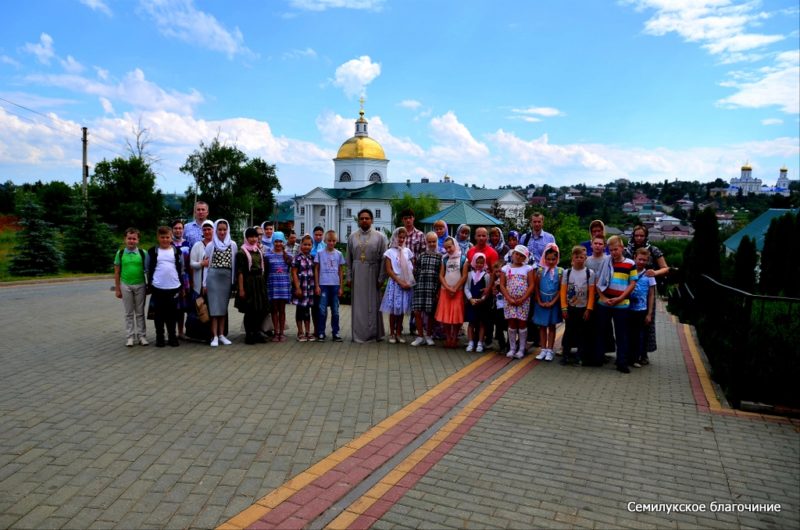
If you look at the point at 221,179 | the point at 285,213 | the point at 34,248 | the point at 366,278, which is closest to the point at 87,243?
the point at 34,248

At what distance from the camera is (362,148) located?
8000 centimetres

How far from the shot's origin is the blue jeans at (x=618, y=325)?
24.7 feet

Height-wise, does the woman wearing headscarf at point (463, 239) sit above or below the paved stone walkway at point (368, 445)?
above

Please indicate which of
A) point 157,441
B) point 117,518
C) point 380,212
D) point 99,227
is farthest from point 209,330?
point 380,212

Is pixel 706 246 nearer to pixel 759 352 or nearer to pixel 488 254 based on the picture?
pixel 488 254

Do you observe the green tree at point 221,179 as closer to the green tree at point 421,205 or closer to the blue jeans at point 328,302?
the green tree at point 421,205

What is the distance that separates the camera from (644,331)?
8.06 metres

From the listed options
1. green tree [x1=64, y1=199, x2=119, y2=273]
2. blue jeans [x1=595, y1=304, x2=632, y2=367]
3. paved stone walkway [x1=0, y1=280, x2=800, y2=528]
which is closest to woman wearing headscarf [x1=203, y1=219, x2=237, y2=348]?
paved stone walkway [x1=0, y1=280, x2=800, y2=528]

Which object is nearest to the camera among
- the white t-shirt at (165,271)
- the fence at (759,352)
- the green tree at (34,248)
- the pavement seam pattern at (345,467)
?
the pavement seam pattern at (345,467)

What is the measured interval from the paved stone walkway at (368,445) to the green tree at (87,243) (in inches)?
777

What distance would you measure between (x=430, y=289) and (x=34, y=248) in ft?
69.2

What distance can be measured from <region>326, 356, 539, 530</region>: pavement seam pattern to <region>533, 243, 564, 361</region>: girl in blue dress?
1.73 meters

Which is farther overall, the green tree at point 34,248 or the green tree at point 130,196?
the green tree at point 130,196

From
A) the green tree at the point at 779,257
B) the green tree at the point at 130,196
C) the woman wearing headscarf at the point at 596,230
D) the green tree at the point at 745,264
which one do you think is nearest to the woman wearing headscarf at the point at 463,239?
the woman wearing headscarf at the point at 596,230
